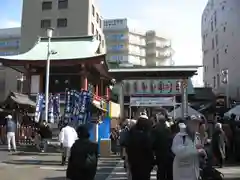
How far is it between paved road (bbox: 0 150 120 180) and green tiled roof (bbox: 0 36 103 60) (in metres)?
10.6

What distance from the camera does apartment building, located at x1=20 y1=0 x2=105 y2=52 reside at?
51312mm

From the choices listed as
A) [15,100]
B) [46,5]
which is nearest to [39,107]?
[15,100]

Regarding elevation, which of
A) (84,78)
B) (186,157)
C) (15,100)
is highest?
(84,78)

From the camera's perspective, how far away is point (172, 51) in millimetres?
100188

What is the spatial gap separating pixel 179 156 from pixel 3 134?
19389mm

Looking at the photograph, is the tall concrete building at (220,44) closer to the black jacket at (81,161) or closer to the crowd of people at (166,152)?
the crowd of people at (166,152)

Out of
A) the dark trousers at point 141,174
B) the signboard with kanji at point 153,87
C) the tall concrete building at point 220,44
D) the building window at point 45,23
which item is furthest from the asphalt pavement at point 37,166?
the building window at point 45,23

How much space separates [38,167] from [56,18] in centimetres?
4141

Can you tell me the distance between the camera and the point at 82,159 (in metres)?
5.97

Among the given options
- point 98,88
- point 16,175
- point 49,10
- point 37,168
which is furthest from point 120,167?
point 49,10

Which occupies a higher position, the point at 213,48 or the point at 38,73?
the point at 213,48

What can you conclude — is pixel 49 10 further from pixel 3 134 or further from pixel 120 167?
pixel 120 167

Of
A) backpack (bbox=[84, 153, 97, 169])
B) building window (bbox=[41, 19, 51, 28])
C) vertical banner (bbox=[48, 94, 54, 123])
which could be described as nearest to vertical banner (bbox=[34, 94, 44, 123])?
vertical banner (bbox=[48, 94, 54, 123])

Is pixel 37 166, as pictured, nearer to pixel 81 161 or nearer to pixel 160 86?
pixel 81 161
